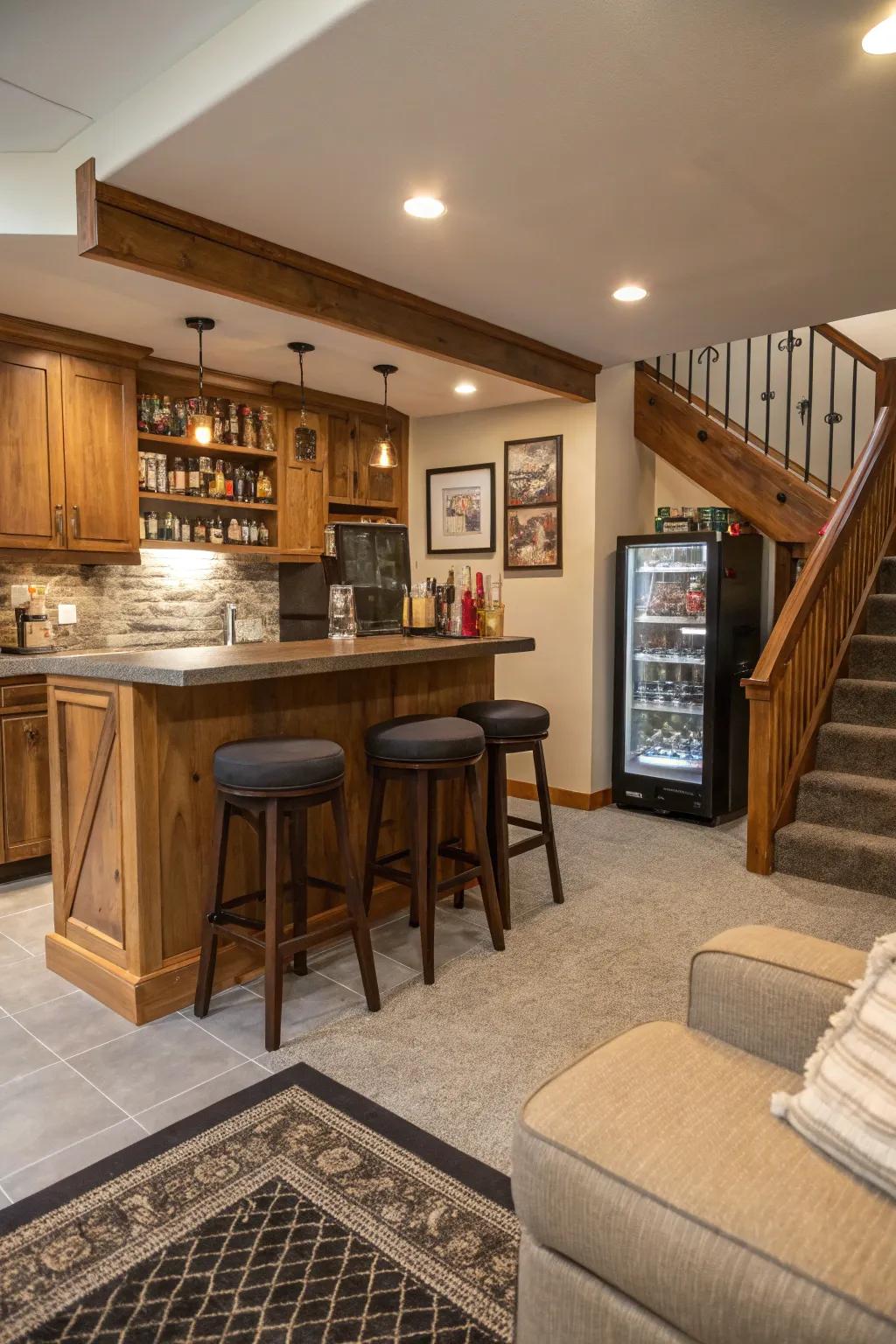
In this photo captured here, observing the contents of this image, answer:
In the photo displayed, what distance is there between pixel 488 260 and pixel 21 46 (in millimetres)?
1694

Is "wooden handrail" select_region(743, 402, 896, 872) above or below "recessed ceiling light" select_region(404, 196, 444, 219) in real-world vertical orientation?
below

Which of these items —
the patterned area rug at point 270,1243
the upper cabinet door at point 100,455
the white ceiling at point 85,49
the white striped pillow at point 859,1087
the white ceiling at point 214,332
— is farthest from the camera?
the upper cabinet door at point 100,455

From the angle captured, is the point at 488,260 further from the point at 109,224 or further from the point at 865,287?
the point at 865,287

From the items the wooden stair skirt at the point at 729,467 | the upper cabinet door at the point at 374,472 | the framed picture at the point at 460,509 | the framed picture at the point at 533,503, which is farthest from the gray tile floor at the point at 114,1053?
the upper cabinet door at the point at 374,472

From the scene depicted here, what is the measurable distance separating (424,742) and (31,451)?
8.39 feet

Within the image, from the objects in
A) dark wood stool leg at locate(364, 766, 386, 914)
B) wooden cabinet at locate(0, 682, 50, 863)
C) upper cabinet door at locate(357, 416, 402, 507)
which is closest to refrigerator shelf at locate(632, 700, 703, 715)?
upper cabinet door at locate(357, 416, 402, 507)

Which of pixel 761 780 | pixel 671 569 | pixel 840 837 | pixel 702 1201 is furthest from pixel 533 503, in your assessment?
pixel 702 1201

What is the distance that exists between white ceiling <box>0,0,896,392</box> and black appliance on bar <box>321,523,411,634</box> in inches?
42.6

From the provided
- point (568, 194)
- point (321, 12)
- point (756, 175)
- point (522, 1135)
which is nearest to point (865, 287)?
point (756, 175)

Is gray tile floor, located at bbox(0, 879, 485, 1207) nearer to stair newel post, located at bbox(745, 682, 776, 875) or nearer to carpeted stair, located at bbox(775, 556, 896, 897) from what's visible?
stair newel post, located at bbox(745, 682, 776, 875)

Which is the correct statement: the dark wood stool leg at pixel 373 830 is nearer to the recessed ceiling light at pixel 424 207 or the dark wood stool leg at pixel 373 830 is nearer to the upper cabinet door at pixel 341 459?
the recessed ceiling light at pixel 424 207

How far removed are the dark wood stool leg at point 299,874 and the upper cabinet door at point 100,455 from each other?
2.18 metres

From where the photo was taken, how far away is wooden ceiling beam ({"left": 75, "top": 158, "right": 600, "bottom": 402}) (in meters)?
2.79

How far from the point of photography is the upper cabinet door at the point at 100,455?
4191 millimetres
